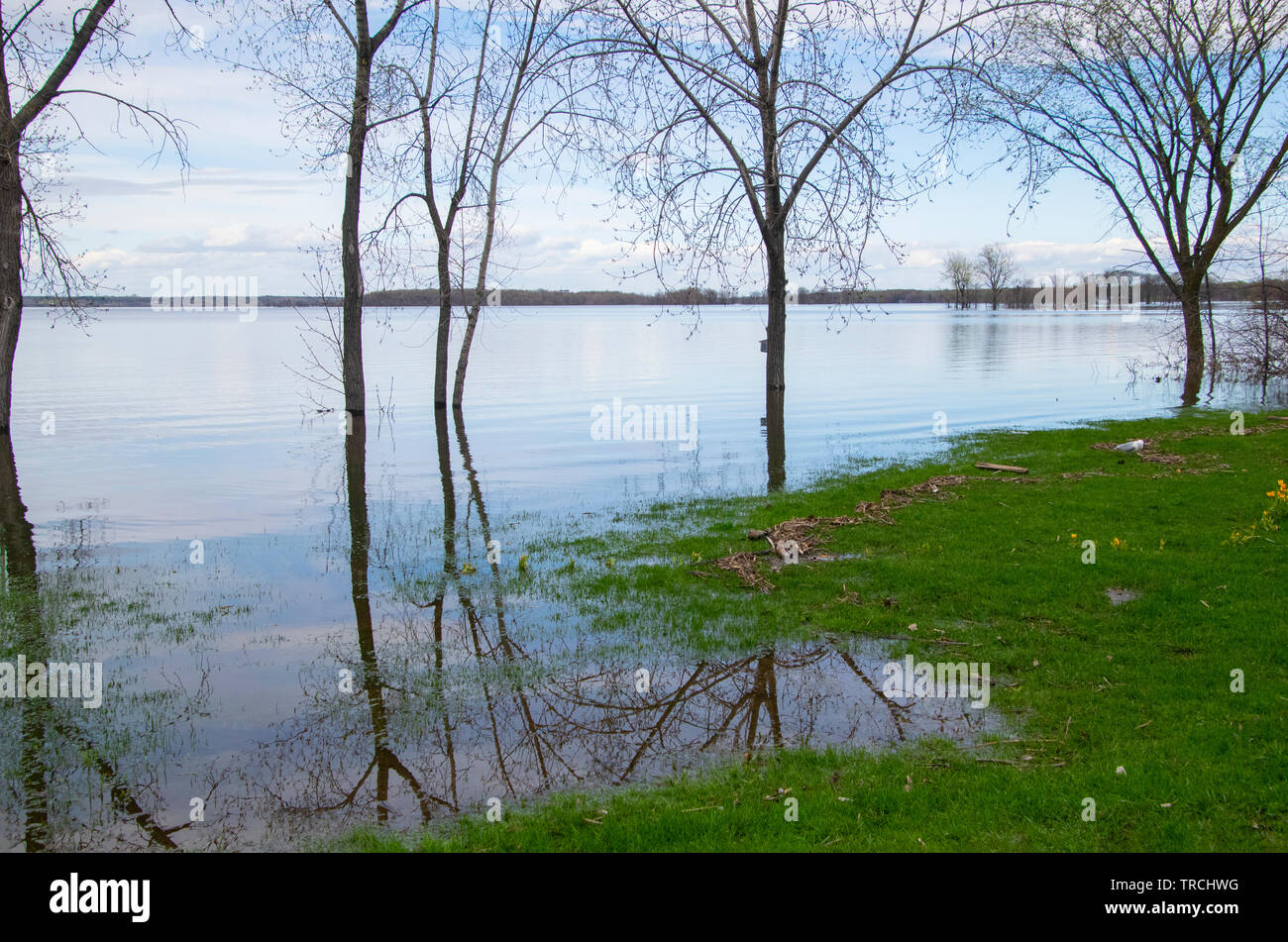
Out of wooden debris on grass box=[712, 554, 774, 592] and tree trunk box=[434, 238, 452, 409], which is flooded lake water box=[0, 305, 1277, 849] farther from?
wooden debris on grass box=[712, 554, 774, 592]

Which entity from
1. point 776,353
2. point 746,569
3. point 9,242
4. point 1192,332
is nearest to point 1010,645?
point 746,569

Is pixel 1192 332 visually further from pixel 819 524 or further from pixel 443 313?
pixel 443 313

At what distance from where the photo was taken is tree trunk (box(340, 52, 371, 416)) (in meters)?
22.3

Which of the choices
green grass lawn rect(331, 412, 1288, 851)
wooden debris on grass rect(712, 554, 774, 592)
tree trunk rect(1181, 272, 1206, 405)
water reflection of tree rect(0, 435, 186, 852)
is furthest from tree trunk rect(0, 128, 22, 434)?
tree trunk rect(1181, 272, 1206, 405)

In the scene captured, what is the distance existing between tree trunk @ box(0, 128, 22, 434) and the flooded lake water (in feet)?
9.47

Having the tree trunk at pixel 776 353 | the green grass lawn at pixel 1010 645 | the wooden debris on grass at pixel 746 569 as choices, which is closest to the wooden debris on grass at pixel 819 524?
the wooden debris on grass at pixel 746 569

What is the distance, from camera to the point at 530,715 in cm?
718

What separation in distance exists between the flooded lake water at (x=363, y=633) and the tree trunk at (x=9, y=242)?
9.47 ft

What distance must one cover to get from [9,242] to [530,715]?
1775 cm

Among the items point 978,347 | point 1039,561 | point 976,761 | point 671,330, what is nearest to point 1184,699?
point 976,761

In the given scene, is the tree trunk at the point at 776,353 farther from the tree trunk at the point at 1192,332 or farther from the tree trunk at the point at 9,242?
the tree trunk at the point at 9,242

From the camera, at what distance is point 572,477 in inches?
722

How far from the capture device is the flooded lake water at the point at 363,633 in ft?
20.1
